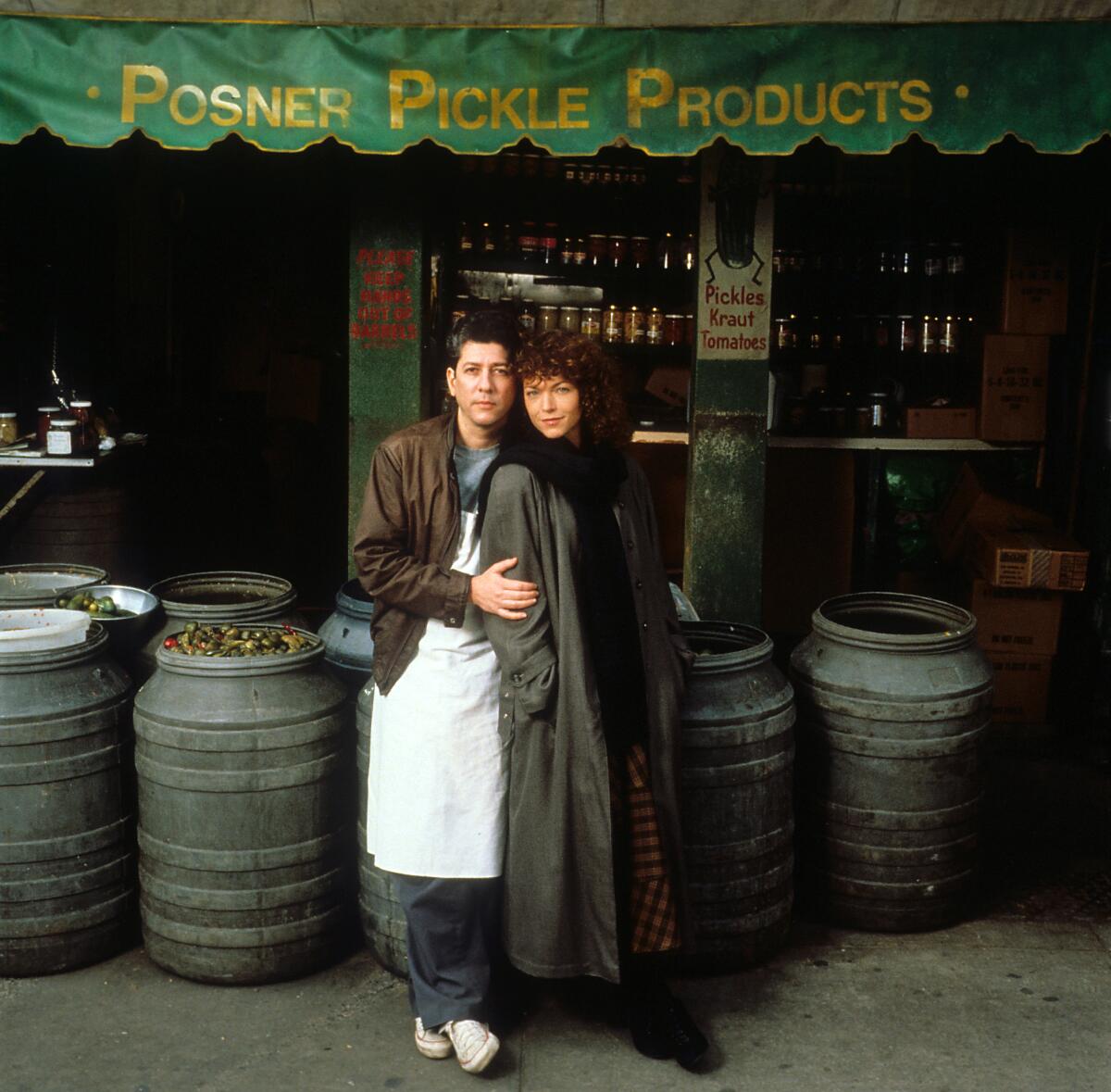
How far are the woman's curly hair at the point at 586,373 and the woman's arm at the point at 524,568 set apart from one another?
0.88 ft

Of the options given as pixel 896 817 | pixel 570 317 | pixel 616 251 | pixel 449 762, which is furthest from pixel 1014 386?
pixel 449 762

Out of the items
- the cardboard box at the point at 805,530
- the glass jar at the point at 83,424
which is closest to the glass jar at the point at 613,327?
the cardboard box at the point at 805,530

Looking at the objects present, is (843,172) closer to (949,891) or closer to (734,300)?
(734,300)

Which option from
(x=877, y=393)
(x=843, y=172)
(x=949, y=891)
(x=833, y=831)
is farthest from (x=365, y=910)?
(x=843, y=172)

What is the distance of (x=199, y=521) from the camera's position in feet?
29.5

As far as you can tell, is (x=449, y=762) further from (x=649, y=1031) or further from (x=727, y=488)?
(x=727, y=488)

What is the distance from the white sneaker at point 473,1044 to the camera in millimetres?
3852

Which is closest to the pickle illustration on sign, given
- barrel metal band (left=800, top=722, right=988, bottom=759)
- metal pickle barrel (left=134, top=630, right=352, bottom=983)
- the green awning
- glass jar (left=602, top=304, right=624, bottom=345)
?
the green awning

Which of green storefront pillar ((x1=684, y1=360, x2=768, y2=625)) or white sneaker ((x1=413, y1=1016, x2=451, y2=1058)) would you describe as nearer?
white sneaker ((x1=413, y1=1016, x2=451, y2=1058))

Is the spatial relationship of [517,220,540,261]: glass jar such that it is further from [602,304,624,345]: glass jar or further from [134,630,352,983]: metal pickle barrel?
[134,630,352,983]: metal pickle barrel

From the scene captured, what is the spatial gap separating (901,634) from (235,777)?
2.47 meters

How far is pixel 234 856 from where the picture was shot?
4273 millimetres

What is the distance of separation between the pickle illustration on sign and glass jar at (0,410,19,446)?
139 inches

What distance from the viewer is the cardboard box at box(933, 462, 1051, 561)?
7.11 meters
